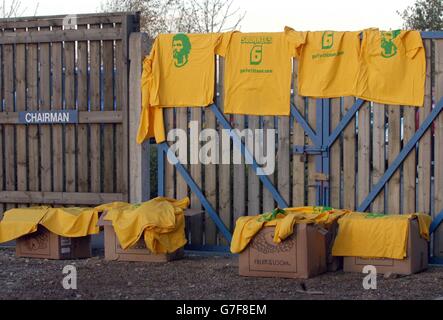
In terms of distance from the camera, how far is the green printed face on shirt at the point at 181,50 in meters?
10.7

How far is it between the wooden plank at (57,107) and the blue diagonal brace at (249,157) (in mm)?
2235

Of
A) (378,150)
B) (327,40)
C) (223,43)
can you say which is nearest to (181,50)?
(223,43)

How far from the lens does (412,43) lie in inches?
384

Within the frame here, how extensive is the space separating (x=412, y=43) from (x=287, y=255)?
2986mm

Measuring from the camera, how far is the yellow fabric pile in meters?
10.1

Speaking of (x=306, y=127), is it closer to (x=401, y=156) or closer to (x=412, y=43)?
(x=401, y=156)

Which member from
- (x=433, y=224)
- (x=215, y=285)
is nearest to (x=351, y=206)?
(x=433, y=224)

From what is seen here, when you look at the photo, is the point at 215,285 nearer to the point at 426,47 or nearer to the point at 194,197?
the point at 194,197

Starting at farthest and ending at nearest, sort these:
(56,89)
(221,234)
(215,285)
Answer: (56,89)
(221,234)
(215,285)

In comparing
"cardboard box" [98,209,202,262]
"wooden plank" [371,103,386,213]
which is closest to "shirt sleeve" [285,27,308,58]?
"wooden plank" [371,103,386,213]

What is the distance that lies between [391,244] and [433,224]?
1.15 metres

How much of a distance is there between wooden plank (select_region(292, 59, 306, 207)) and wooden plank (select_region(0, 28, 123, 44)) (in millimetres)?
2549

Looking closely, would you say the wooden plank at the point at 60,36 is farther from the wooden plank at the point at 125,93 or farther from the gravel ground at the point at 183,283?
the gravel ground at the point at 183,283

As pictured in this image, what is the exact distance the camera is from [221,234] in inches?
421
